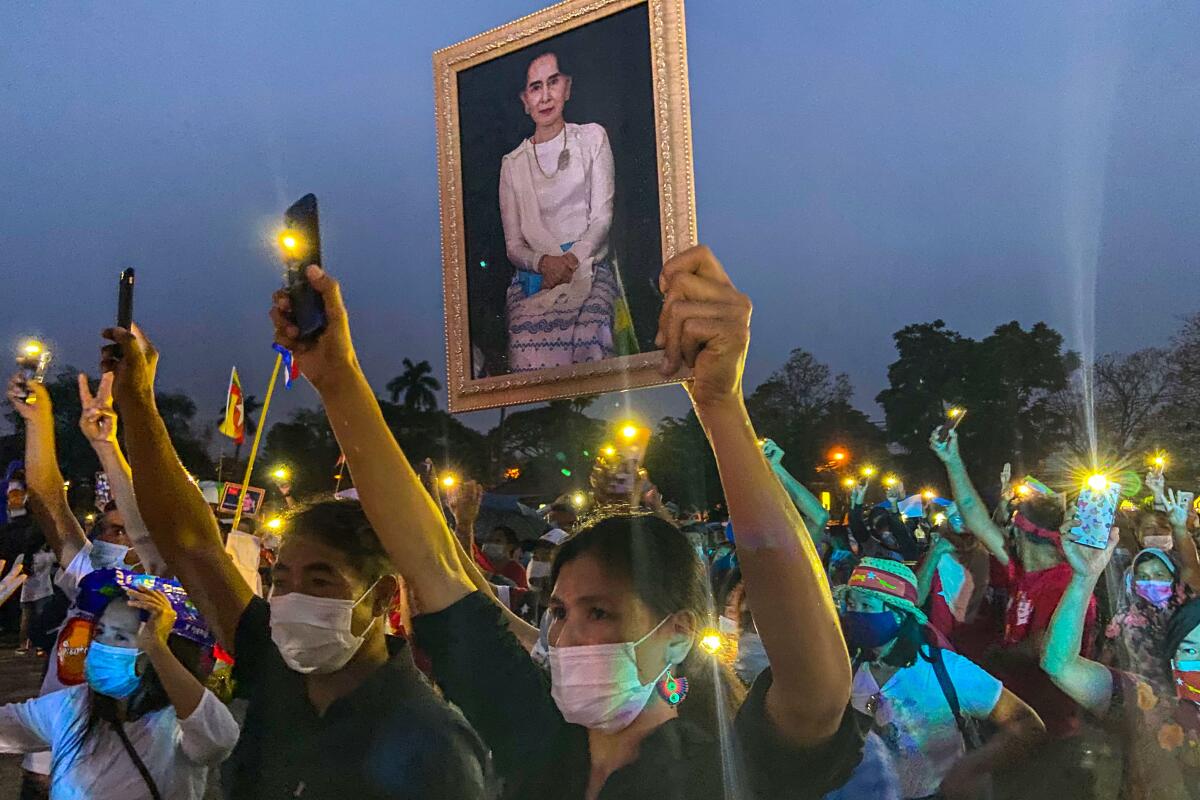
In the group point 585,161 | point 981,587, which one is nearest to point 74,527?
point 585,161

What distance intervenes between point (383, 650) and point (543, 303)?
950 millimetres

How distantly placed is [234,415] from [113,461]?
378cm

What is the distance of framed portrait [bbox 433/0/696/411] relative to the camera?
2.20 m

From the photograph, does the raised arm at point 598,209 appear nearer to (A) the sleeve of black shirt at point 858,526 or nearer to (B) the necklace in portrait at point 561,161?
(B) the necklace in portrait at point 561,161

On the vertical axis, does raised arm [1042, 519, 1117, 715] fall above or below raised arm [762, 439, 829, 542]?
below

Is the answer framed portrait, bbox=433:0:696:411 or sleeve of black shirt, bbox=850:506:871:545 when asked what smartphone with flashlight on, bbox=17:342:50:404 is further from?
sleeve of black shirt, bbox=850:506:871:545

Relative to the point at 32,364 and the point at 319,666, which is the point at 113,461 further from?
the point at 319,666

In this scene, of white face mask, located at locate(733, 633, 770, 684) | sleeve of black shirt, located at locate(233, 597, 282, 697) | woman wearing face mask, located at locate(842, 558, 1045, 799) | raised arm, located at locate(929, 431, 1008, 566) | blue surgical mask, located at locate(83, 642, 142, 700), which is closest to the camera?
sleeve of black shirt, located at locate(233, 597, 282, 697)

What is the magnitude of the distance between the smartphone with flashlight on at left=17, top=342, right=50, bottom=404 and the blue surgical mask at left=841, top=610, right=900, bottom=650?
124 inches

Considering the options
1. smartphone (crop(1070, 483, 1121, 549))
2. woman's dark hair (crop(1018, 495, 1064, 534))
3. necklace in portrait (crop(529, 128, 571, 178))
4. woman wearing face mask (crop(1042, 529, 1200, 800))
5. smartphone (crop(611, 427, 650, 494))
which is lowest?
woman wearing face mask (crop(1042, 529, 1200, 800))

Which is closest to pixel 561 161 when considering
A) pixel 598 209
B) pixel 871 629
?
pixel 598 209

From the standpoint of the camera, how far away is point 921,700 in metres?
3.38

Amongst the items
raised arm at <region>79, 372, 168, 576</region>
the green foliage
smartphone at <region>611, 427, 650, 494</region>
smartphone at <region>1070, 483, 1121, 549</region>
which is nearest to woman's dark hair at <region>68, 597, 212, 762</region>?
raised arm at <region>79, 372, 168, 576</region>

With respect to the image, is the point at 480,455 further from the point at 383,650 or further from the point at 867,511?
the point at 383,650
